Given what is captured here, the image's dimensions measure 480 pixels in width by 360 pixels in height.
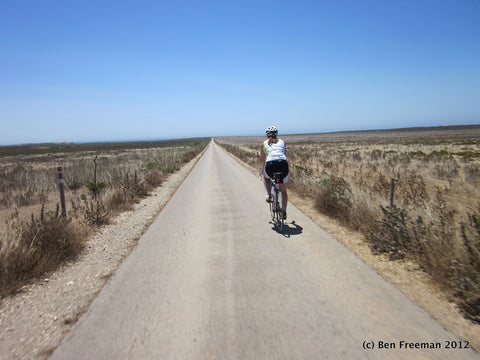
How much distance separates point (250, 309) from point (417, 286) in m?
2.17

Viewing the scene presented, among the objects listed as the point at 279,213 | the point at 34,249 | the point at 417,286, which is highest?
the point at 34,249

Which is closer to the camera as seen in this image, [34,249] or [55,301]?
[55,301]

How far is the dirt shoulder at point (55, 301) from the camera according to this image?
2.62 meters

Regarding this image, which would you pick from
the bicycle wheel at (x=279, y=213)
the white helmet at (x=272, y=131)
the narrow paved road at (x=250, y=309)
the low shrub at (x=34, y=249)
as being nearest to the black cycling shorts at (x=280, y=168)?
the bicycle wheel at (x=279, y=213)

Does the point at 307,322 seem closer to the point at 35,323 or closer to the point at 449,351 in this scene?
the point at 449,351

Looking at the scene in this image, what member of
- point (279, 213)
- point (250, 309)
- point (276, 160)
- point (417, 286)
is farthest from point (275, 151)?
point (250, 309)

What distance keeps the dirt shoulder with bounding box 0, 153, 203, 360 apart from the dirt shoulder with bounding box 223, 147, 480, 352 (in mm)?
3774

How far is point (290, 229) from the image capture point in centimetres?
589

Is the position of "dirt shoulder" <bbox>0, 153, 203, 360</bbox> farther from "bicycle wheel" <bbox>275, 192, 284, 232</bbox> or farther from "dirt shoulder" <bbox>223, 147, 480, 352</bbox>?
"dirt shoulder" <bbox>223, 147, 480, 352</bbox>

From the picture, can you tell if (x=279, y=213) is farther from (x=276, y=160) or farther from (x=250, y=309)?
(x=250, y=309)

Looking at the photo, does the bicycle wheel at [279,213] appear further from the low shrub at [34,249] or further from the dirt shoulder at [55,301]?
the low shrub at [34,249]

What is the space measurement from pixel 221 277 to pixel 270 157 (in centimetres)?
289

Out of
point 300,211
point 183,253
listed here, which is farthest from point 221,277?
point 300,211

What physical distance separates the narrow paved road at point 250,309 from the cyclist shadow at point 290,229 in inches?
15.3
